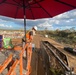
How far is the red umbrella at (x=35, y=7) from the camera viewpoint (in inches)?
173

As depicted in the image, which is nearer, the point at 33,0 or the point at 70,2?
the point at 70,2

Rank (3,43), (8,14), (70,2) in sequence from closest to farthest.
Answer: (70,2) → (8,14) → (3,43)

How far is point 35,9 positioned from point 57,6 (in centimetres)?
128

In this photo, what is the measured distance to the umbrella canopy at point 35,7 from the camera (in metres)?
4.39

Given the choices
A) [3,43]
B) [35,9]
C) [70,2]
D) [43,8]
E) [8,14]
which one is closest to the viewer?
[70,2]

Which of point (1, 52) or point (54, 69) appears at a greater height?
point (1, 52)

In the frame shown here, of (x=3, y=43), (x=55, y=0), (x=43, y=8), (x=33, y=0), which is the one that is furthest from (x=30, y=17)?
(x=3, y=43)

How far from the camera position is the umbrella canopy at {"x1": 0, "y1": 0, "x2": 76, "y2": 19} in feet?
14.4

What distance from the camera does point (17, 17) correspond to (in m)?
6.50

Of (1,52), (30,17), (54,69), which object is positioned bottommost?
(54,69)

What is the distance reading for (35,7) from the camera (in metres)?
5.52

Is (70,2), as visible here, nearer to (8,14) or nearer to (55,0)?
(55,0)

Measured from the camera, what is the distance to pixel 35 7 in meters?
5.52

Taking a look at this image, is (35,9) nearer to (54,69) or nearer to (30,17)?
(30,17)
